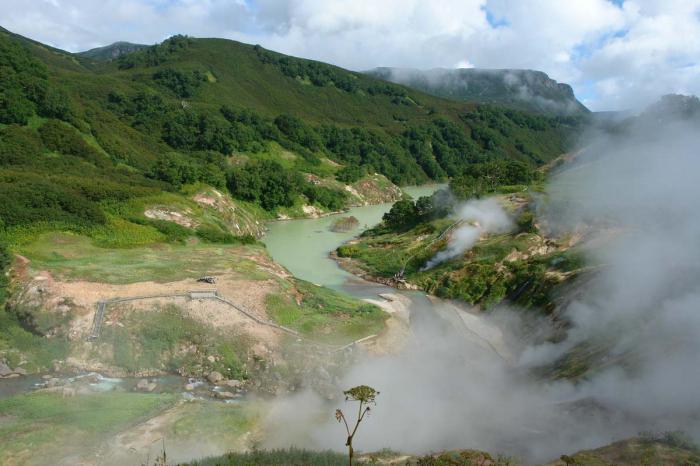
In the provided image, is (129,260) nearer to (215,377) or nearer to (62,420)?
(215,377)

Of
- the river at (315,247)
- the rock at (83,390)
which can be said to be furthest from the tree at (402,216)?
the rock at (83,390)

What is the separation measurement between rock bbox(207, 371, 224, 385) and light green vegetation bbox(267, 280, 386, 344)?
542 centimetres

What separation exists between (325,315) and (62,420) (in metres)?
16.0

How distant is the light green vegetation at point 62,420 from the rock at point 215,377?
8.57 ft

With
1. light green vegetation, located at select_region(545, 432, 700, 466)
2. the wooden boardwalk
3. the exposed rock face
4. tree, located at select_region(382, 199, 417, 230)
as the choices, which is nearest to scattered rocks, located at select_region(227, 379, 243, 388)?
the wooden boardwalk

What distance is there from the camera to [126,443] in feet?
63.4

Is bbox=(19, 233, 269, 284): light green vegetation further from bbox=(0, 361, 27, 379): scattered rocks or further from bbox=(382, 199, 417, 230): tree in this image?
bbox=(382, 199, 417, 230): tree

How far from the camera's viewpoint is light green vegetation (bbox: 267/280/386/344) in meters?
30.5

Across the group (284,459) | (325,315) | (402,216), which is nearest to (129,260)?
(325,315)

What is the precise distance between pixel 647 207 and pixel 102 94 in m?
104

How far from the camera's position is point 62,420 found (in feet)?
67.0

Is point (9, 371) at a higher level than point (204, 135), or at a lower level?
lower

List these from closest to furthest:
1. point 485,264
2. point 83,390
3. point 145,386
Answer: point 83,390, point 145,386, point 485,264

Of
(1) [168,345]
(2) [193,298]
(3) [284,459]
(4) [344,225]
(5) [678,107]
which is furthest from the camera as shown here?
(4) [344,225]
